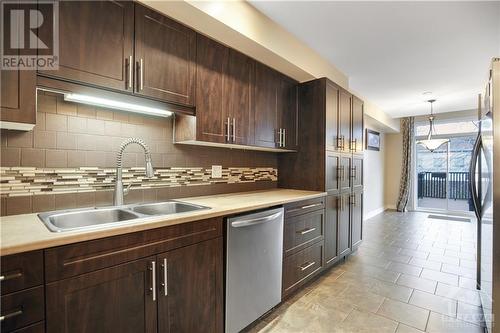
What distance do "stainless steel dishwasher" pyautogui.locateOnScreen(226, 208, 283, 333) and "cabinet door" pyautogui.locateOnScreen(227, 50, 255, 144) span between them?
780 millimetres

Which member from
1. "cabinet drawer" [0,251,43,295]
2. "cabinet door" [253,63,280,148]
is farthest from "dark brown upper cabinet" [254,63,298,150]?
"cabinet drawer" [0,251,43,295]

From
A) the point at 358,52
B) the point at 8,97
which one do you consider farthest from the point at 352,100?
the point at 8,97

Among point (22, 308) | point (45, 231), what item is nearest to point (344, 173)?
point (45, 231)

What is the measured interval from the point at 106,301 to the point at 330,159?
2.40m

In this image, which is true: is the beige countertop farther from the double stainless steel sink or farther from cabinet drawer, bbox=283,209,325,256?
cabinet drawer, bbox=283,209,325,256

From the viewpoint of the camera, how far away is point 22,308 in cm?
91

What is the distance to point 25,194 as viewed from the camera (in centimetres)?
138

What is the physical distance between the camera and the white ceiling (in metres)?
2.08

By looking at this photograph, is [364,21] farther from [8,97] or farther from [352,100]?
[8,97]

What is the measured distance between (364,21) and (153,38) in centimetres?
192

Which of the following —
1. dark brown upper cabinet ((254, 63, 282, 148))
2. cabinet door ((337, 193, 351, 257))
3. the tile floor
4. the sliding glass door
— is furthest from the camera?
the sliding glass door

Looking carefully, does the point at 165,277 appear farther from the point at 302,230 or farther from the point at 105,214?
the point at 302,230

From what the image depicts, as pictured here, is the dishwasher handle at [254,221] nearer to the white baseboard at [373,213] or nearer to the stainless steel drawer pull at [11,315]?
the stainless steel drawer pull at [11,315]

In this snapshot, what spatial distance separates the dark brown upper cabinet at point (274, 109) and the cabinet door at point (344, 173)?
66 centimetres
